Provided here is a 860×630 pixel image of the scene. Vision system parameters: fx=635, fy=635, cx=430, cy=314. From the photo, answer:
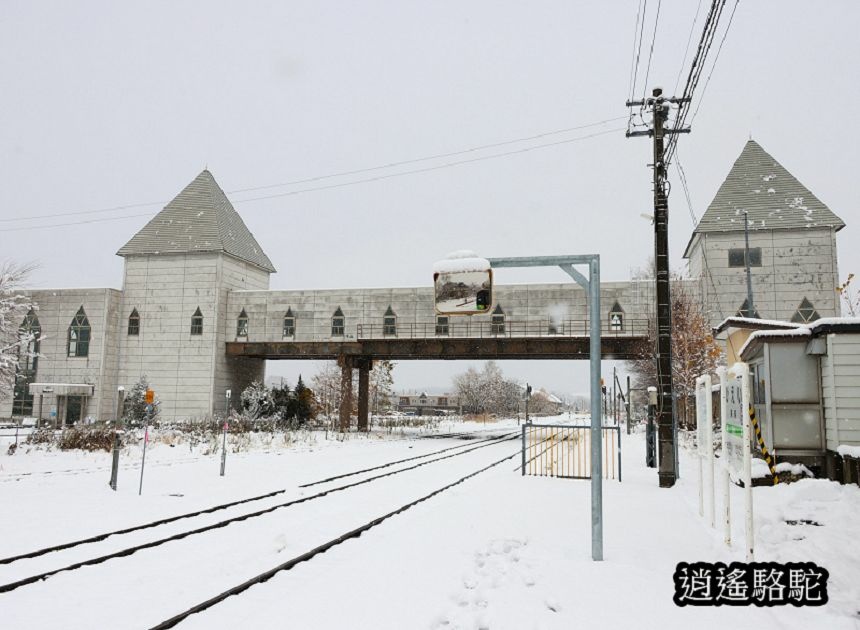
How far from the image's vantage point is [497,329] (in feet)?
127

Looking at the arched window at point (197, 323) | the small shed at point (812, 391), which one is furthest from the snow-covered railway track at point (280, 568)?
the arched window at point (197, 323)

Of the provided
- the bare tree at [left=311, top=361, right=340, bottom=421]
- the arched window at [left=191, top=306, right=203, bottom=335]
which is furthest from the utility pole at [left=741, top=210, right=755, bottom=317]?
the bare tree at [left=311, top=361, right=340, bottom=421]

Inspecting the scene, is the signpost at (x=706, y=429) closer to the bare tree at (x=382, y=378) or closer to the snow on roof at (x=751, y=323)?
the snow on roof at (x=751, y=323)

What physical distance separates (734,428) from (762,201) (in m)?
34.7

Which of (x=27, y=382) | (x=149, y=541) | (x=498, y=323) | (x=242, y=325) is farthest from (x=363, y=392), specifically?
(x=149, y=541)

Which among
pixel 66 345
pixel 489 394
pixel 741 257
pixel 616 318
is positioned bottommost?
pixel 489 394

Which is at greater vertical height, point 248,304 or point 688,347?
point 248,304

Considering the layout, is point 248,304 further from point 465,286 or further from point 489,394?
point 489,394

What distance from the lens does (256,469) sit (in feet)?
59.7

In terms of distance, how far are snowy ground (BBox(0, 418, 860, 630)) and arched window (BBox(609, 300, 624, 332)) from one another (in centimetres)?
2307

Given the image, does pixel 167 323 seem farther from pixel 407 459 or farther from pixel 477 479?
pixel 477 479

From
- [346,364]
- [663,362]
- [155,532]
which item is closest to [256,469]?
[155,532]

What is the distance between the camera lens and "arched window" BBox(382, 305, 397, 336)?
40469mm

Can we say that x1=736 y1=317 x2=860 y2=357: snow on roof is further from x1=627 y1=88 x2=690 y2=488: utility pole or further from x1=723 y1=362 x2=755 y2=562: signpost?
x1=723 y1=362 x2=755 y2=562: signpost
